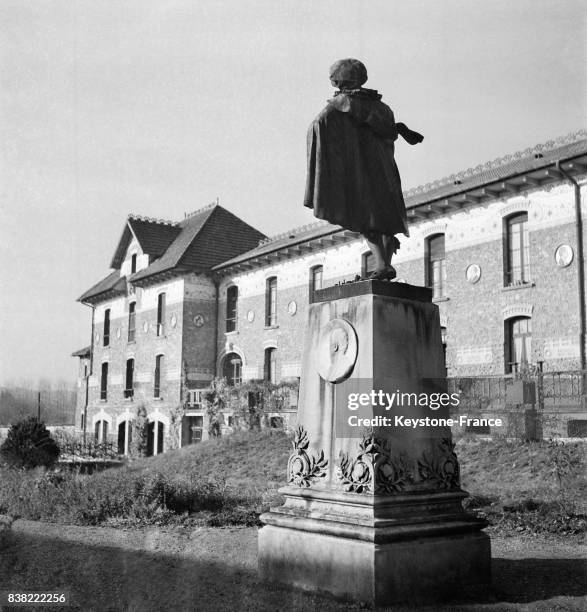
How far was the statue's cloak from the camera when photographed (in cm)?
677

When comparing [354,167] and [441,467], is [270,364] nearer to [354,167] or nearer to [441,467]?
[354,167]

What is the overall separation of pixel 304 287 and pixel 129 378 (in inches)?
517

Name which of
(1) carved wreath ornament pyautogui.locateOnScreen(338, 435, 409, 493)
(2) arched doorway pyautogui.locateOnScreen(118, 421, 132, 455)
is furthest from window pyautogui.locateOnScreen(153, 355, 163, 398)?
(1) carved wreath ornament pyautogui.locateOnScreen(338, 435, 409, 493)

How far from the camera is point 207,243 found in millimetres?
32438

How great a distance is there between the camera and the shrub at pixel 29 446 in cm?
1970

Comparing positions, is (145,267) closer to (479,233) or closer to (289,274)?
(289,274)

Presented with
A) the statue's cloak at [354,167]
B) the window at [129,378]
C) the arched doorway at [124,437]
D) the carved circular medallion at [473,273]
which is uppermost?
the carved circular medallion at [473,273]

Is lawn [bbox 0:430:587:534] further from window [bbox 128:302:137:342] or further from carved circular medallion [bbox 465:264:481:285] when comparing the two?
window [bbox 128:302:137:342]

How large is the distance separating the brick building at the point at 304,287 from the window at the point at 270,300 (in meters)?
0.05

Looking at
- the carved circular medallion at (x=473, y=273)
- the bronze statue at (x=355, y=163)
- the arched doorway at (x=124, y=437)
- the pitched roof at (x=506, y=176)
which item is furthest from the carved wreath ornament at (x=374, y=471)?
the arched doorway at (x=124, y=437)

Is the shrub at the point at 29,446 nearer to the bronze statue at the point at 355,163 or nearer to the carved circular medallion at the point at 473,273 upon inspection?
the carved circular medallion at the point at 473,273

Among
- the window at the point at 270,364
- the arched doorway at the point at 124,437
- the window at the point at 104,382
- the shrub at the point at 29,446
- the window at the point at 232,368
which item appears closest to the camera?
the shrub at the point at 29,446

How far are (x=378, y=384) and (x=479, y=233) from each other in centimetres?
1514

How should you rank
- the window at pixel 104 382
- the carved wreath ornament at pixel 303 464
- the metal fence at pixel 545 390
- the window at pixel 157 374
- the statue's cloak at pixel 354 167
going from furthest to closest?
the window at pixel 104 382 < the window at pixel 157 374 < the metal fence at pixel 545 390 < the statue's cloak at pixel 354 167 < the carved wreath ornament at pixel 303 464
